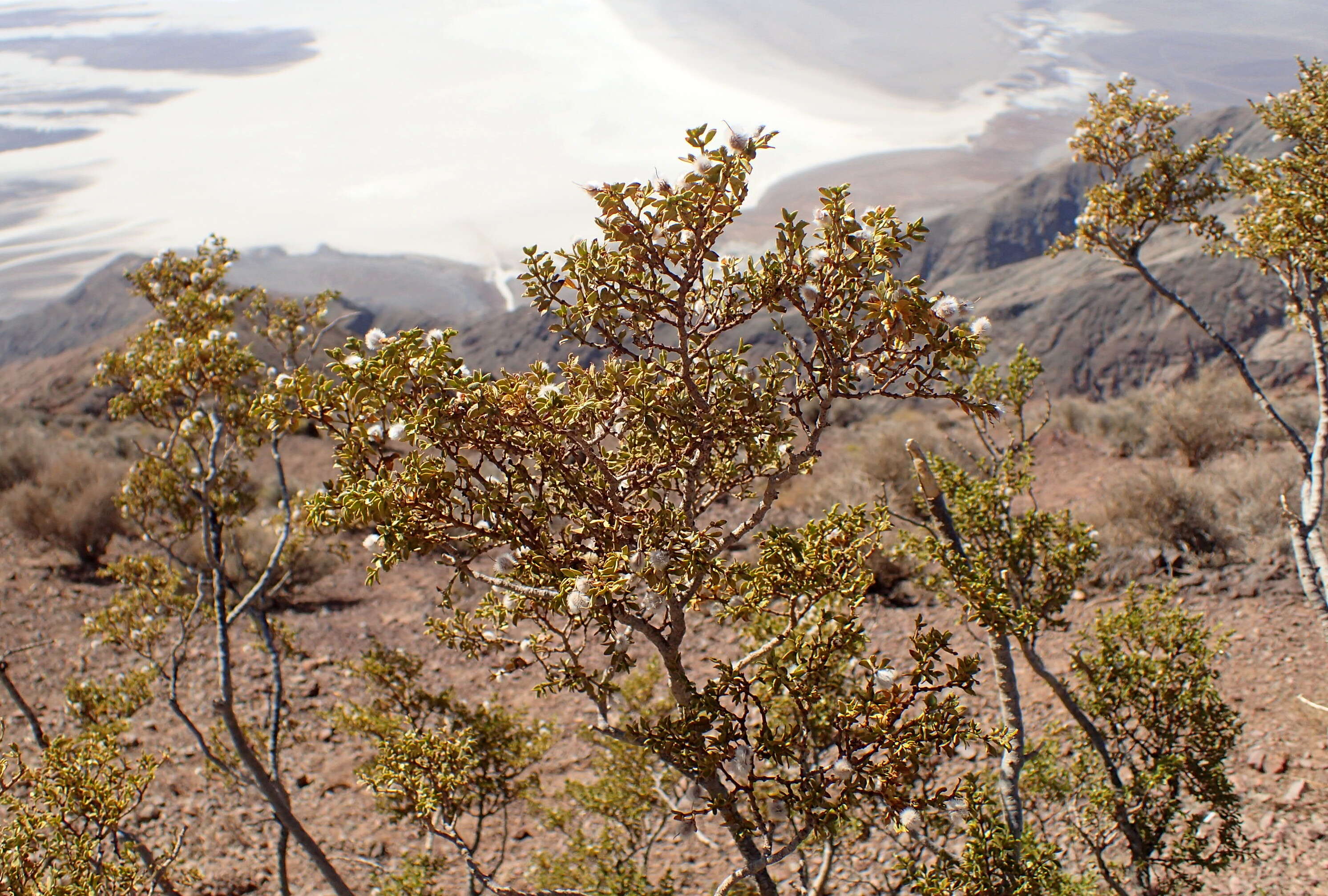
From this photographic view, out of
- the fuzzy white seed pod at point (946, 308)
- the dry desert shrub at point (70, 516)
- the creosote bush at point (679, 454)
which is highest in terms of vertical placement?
the fuzzy white seed pod at point (946, 308)

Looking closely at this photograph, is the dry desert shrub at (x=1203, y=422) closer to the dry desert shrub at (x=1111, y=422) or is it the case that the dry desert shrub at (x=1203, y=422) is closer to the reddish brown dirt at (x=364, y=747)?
the dry desert shrub at (x=1111, y=422)

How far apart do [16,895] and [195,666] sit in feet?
23.1

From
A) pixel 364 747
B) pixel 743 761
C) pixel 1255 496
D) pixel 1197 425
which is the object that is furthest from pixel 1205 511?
pixel 364 747

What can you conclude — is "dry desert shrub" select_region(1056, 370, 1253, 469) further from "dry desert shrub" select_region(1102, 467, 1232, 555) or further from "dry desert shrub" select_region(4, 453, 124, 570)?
"dry desert shrub" select_region(4, 453, 124, 570)

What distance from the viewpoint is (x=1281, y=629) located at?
712cm

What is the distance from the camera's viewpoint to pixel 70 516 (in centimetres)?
1117

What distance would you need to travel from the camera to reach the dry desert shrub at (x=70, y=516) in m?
11.2

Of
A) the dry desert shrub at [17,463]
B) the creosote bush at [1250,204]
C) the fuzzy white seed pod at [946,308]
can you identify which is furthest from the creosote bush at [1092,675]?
the dry desert shrub at [17,463]

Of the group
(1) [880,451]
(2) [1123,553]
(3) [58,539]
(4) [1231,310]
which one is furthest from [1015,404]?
(4) [1231,310]

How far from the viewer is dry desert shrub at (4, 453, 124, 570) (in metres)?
11.2

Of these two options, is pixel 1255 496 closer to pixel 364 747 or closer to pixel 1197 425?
pixel 1197 425

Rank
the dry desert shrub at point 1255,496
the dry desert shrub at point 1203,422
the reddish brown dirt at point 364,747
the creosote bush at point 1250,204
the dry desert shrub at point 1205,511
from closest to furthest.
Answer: the creosote bush at point 1250,204 < the reddish brown dirt at point 364,747 < the dry desert shrub at point 1255,496 < the dry desert shrub at point 1205,511 < the dry desert shrub at point 1203,422

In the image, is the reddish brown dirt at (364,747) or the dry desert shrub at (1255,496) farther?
Answer: the dry desert shrub at (1255,496)

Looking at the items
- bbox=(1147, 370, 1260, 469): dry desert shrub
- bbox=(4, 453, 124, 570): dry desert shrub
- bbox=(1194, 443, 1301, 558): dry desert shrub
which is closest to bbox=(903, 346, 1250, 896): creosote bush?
bbox=(1194, 443, 1301, 558): dry desert shrub
